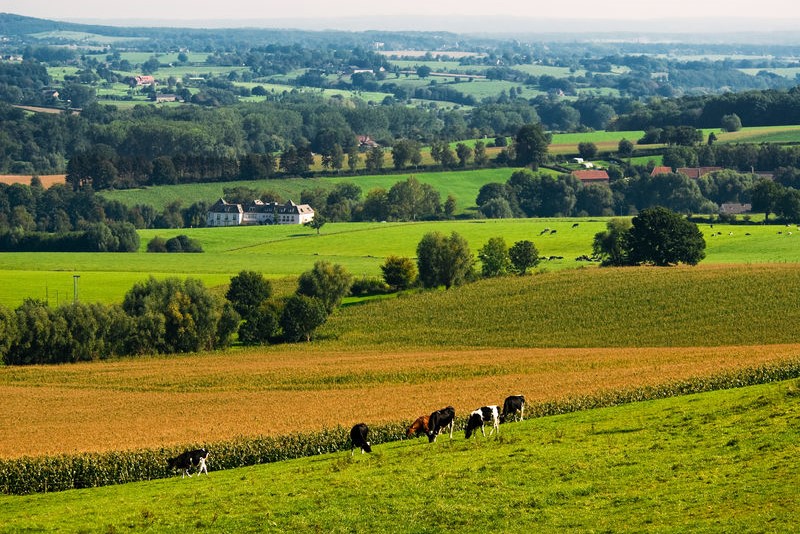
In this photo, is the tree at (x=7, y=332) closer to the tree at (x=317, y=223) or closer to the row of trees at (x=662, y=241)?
Result: the row of trees at (x=662, y=241)

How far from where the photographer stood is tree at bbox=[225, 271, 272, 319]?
3573 inches

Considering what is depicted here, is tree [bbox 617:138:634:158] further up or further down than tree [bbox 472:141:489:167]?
further up

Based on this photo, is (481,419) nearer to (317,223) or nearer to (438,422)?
(438,422)

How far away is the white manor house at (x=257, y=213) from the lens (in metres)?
166

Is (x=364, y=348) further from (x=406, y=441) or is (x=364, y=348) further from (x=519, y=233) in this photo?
(x=519, y=233)

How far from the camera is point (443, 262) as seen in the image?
101m

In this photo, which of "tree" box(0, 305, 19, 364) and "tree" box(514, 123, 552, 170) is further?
"tree" box(514, 123, 552, 170)

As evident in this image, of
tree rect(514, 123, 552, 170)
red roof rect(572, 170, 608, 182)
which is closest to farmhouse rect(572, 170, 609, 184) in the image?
red roof rect(572, 170, 608, 182)

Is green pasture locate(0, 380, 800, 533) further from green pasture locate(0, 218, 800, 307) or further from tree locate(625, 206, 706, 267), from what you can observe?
tree locate(625, 206, 706, 267)

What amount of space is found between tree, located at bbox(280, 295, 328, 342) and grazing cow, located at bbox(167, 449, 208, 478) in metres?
44.4

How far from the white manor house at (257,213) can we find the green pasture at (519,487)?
126671 millimetres

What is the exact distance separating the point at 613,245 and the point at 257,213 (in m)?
71.2

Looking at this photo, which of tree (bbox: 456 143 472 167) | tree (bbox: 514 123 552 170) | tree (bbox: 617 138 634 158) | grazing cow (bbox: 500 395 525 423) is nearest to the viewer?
grazing cow (bbox: 500 395 525 423)

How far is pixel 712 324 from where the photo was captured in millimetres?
76312
